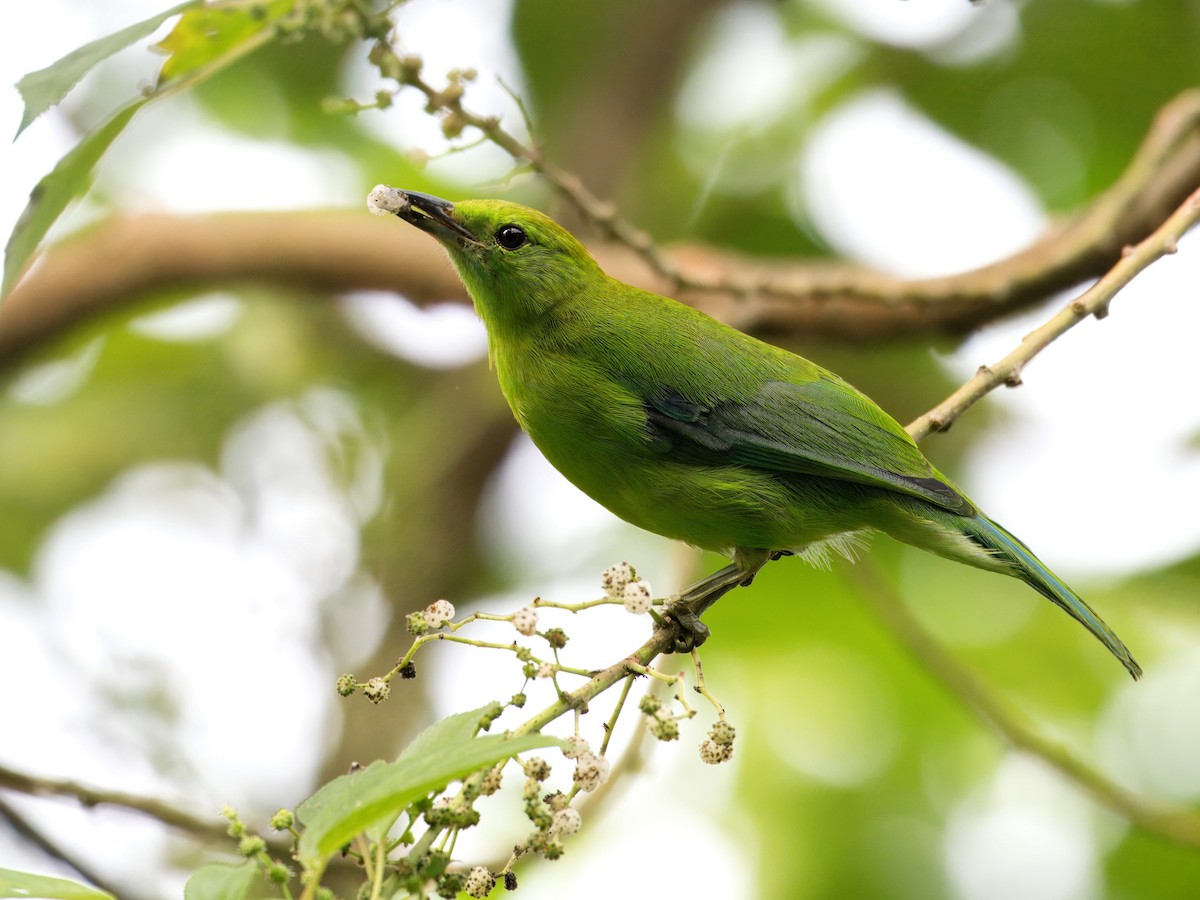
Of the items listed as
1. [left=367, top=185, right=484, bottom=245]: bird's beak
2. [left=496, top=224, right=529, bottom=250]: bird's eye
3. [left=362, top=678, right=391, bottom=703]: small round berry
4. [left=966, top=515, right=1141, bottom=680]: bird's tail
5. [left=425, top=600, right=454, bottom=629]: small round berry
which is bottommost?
[left=362, top=678, right=391, bottom=703]: small round berry

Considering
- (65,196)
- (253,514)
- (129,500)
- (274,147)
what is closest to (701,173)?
(274,147)

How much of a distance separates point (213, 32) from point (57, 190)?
704 millimetres

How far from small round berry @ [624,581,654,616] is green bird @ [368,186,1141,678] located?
110 cm

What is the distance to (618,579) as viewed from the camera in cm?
242

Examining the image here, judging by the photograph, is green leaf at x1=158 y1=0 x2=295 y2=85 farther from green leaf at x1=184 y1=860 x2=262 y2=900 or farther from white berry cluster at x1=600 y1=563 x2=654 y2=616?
green leaf at x1=184 y1=860 x2=262 y2=900

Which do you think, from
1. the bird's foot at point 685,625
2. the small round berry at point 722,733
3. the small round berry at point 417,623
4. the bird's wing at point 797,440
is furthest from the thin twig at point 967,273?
the small round berry at point 722,733

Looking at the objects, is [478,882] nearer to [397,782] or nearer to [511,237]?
[397,782]

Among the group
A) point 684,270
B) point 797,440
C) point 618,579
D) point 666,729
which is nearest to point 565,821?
point 666,729

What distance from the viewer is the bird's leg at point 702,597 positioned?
3.12 meters

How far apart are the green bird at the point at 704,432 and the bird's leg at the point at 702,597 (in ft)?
0.03

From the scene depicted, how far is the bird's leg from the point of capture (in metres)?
3.12

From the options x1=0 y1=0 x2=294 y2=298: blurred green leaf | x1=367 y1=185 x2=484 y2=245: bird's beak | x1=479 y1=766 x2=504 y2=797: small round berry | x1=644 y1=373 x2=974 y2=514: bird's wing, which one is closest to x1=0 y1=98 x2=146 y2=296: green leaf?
x1=0 y1=0 x2=294 y2=298: blurred green leaf

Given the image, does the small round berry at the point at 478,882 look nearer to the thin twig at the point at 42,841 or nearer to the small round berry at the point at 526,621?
the small round berry at the point at 526,621

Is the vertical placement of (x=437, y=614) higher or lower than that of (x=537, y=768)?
higher
